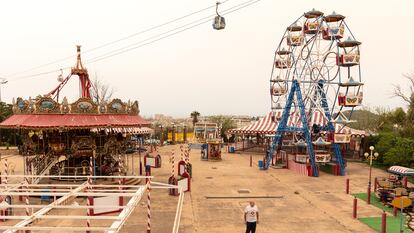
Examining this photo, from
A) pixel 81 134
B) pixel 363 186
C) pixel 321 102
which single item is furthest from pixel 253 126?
pixel 81 134

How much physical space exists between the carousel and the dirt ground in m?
4.46

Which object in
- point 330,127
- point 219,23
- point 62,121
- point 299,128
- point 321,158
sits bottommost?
point 321,158

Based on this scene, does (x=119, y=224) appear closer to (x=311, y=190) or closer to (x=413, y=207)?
(x=413, y=207)

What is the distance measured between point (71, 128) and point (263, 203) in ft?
37.1

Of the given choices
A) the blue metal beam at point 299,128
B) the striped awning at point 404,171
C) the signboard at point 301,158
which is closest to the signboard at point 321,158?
the blue metal beam at point 299,128

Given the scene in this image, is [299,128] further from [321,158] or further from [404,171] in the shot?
[404,171]

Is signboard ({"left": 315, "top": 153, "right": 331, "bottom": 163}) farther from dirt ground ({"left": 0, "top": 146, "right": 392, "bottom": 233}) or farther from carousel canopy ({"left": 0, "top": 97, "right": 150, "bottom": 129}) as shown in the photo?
carousel canopy ({"left": 0, "top": 97, "right": 150, "bottom": 129})

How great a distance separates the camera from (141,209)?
16.3 meters

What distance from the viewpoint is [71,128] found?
19125mm

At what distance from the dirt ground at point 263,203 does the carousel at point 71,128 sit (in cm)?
446

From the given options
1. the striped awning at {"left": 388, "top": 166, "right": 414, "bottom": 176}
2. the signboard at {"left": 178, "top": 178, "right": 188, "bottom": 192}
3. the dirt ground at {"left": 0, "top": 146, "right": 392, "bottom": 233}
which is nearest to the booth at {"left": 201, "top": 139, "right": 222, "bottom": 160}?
the dirt ground at {"left": 0, "top": 146, "right": 392, "bottom": 233}

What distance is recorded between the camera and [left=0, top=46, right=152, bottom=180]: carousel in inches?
769

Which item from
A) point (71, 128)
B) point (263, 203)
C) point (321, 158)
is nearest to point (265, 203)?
point (263, 203)

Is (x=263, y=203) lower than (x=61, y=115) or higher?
lower
